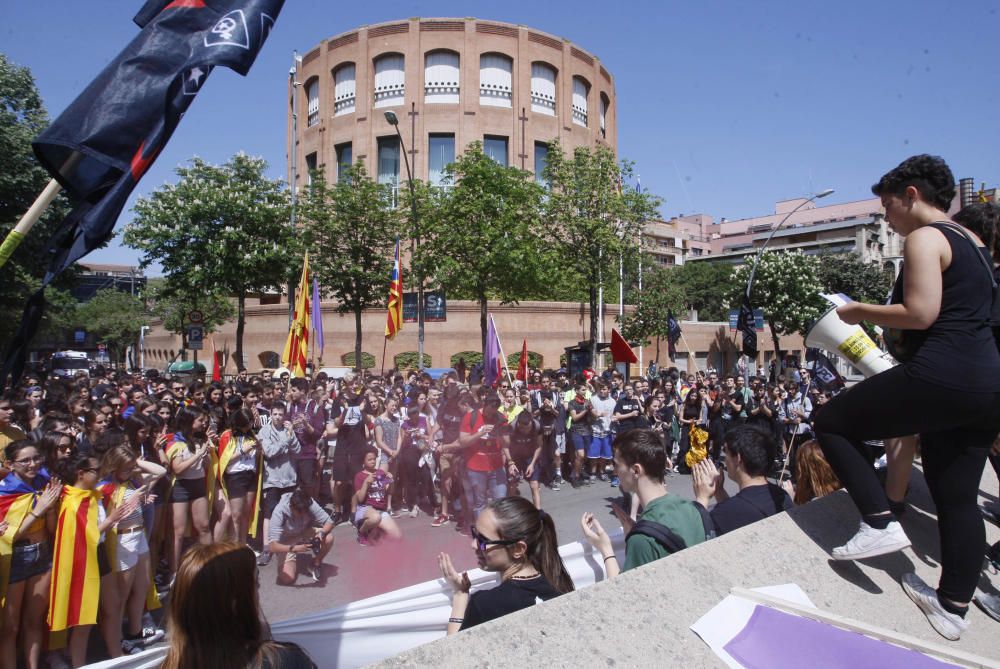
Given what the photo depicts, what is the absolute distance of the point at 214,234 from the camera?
75.4 feet

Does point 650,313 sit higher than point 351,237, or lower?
lower

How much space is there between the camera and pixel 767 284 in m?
41.2

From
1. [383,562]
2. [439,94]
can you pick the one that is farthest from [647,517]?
[439,94]

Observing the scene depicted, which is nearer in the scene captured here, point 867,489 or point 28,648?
point 867,489

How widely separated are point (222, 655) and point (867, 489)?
7.06 feet

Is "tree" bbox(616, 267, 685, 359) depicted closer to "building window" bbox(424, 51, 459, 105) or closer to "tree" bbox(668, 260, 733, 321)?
"building window" bbox(424, 51, 459, 105)

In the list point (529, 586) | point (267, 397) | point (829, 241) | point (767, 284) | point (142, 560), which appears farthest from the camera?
point (829, 241)

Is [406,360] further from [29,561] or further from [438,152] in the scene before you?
[29,561]

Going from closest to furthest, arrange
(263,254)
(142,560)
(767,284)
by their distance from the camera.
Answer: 1. (142,560)
2. (263,254)
3. (767,284)

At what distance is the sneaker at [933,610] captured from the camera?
202 centimetres

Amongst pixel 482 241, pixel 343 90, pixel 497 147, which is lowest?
pixel 482 241

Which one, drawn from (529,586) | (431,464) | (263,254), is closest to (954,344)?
(529,586)

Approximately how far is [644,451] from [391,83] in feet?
138

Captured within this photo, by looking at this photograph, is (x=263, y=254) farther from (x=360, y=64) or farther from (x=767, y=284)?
(x=767, y=284)
